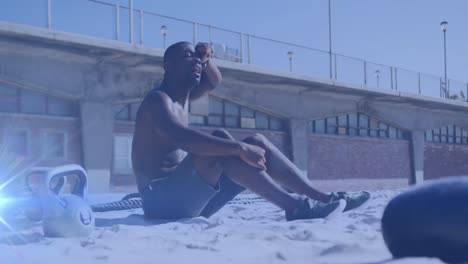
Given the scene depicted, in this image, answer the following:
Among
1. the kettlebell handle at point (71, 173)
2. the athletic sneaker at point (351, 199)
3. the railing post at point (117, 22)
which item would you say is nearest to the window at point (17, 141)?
the railing post at point (117, 22)

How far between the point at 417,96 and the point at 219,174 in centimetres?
1868

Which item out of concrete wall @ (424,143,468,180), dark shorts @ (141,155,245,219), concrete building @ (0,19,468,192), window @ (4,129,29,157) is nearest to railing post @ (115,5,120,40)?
concrete building @ (0,19,468,192)

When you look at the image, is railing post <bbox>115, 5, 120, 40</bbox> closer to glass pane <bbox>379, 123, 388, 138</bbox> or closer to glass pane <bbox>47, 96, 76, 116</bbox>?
glass pane <bbox>47, 96, 76, 116</bbox>

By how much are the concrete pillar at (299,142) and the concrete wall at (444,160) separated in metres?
8.01

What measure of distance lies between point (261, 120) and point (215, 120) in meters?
2.04

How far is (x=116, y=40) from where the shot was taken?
12195 mm

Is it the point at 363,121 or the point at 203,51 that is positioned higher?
the point at 363,121

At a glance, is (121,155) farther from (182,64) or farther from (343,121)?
(182,64)

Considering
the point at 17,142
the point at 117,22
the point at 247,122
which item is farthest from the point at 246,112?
the point at 17,142

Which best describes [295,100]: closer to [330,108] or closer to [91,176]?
[330,108]

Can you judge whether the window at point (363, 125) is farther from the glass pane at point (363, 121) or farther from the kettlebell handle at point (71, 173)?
the kettlebell handle at point (71, 173)

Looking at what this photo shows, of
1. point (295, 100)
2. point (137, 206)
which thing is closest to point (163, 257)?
point (137, 206)

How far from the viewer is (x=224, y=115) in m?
16.2

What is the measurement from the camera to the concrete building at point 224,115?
39.3 ft
